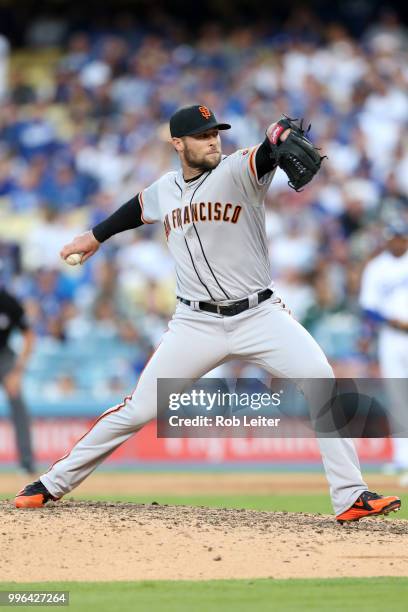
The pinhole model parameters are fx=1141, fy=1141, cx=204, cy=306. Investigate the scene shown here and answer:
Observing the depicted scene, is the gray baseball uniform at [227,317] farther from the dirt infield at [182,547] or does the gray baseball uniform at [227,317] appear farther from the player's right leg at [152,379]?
the dirt infield at [182,547]

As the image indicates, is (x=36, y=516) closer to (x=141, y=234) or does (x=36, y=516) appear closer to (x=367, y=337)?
(x=367, y=337)

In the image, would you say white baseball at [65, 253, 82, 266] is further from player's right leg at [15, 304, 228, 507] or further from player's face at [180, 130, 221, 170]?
player's face at [180, 130, 221, 170]

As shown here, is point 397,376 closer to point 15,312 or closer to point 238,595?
point 15,312

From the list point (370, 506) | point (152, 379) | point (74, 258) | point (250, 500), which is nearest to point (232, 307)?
point (152, 379)

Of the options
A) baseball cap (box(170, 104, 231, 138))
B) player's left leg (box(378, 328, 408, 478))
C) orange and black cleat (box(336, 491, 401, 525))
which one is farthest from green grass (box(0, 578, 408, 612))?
player's left leg (box(378, 328, 408, 478))

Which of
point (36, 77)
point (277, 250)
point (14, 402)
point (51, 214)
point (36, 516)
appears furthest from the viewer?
point (36, 77)

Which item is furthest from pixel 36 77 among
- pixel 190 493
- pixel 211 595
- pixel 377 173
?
pixel 211 595
